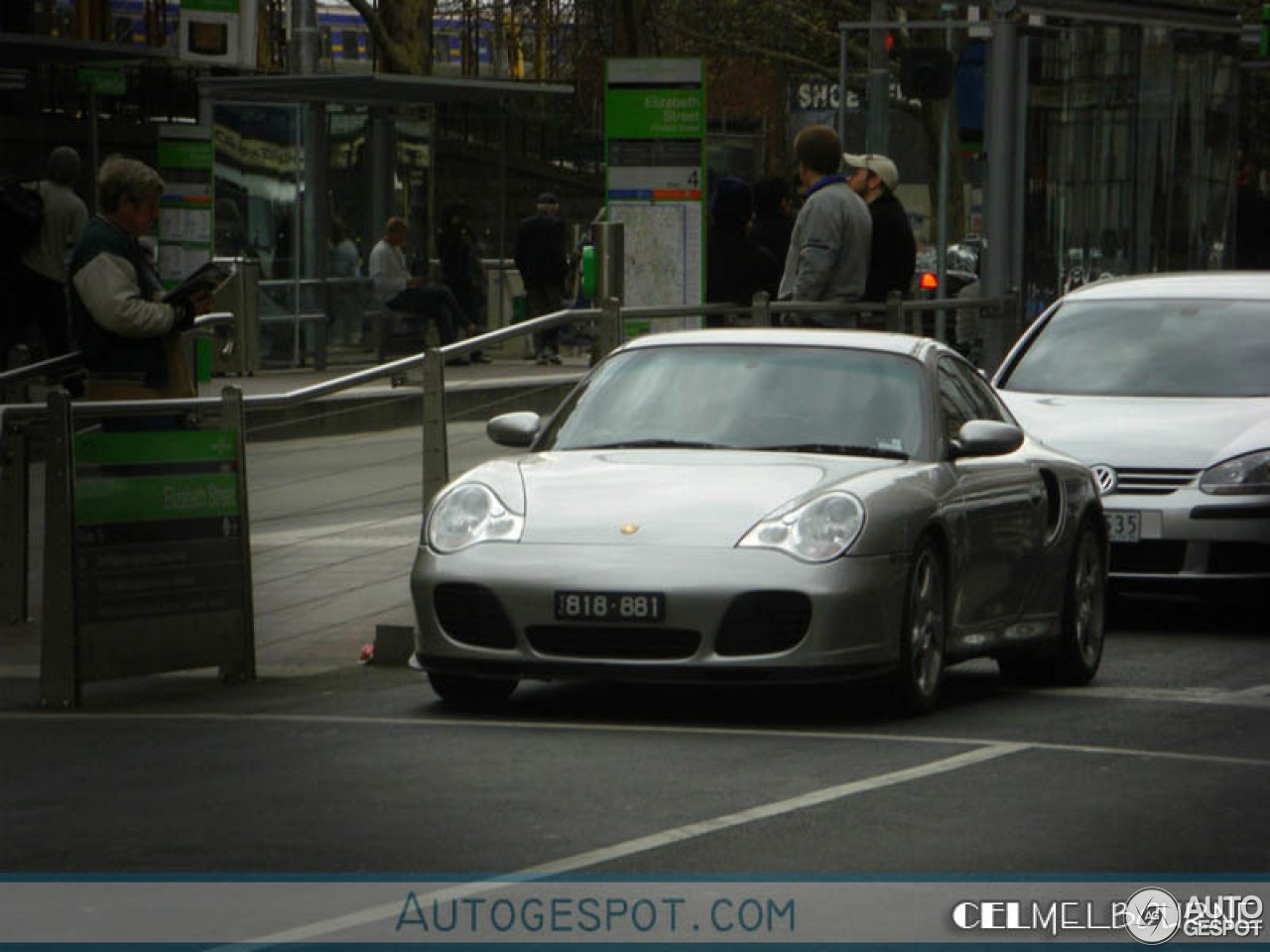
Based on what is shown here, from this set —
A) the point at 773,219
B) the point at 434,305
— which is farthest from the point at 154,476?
the point at 434,305

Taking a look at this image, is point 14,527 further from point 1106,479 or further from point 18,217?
point 18,217

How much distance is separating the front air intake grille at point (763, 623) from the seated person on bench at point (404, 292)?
20569 mm

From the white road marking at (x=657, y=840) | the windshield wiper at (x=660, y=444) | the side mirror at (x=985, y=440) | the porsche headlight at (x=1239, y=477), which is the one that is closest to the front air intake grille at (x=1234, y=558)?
the porsche headlight at (x=1239, y=477)

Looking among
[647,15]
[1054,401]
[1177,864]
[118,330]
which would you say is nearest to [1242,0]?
[647,15]

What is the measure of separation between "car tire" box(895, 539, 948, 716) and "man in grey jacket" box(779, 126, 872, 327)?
561cm

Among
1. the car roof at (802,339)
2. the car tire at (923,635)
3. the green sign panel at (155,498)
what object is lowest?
the car tire at (923,635)

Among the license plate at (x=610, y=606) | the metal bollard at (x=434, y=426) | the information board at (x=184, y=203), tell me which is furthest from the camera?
the information board at (x=184, y=203)

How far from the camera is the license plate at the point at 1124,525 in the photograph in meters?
13.4

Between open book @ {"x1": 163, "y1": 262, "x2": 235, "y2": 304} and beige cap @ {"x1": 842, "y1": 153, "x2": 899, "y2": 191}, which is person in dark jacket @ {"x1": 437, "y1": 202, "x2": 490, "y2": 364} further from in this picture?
open book @ {"x1": 163, "y1": 262, "x2": 235, "y2": 304}

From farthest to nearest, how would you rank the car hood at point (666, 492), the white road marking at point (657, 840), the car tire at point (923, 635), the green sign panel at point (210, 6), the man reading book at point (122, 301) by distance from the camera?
the green sign panel at point (210, 6), the man reading book at point (122, 301), the car tire at point (923, 635), the car hood at point (666, 492), the white road marking at point (657, 840)

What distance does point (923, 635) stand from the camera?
33.0 ft

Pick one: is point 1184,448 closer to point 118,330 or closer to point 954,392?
point 954,392

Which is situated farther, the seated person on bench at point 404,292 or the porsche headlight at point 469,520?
the seated person on bench at point 404,292

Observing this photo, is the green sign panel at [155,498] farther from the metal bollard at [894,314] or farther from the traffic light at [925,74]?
the traffic light at [925,74]
